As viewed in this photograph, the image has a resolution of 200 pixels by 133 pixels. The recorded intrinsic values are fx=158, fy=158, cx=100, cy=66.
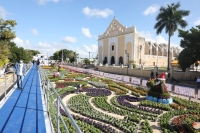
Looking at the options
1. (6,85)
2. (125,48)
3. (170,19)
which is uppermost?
(170,19)

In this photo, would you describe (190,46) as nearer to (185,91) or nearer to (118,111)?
(185,91)

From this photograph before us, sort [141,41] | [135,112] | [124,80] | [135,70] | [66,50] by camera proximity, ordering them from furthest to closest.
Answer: [66,50] → [141,41] → [135,70] → [124,80] → [135,112]

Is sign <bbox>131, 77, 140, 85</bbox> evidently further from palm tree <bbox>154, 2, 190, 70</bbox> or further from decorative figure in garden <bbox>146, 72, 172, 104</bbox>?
palm tree <bbox>154, 2, 190, 70</bbox>

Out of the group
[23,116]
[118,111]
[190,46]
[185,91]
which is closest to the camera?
[23,116]

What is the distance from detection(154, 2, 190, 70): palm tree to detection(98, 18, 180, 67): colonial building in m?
9.26

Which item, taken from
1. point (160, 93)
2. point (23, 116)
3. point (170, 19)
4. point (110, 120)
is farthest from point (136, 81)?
point (170, 19)

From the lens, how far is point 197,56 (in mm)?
20625

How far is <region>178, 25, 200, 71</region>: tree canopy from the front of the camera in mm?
20109

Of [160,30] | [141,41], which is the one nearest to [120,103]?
[160,30]

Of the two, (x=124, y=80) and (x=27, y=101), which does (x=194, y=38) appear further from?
(x=27, y=101)

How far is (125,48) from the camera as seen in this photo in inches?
1693

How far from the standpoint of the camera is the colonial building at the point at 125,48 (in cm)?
4119

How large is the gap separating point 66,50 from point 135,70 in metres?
61.3

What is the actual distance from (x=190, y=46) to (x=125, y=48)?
22682 mm
